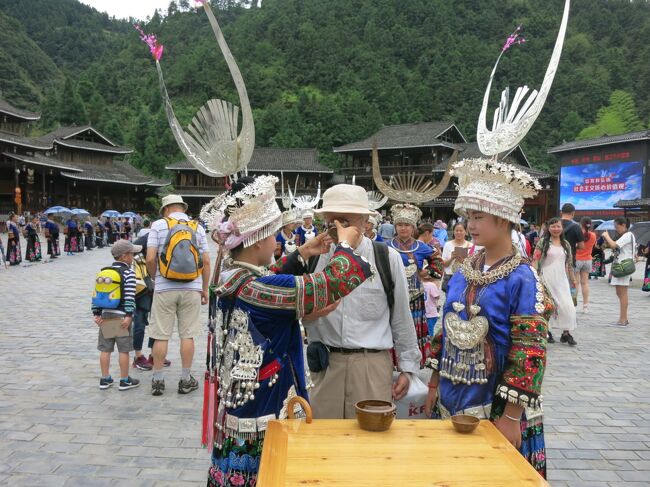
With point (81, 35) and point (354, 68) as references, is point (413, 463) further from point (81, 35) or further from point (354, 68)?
point (81, 35)

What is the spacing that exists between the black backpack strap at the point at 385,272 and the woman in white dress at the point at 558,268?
4.83 metres

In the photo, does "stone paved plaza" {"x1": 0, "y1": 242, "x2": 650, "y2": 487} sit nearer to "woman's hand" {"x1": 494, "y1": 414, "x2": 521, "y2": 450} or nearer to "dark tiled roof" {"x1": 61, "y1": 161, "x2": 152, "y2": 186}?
"woman's hand" {"x1": 494, "y1": 414, "x2": 521, "y2": 450}

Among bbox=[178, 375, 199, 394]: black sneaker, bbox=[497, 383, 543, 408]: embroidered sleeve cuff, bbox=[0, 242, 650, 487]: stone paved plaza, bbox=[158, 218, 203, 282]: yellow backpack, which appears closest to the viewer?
bbox=[497, 383, 543, 408]: embroidered sleeve cuff

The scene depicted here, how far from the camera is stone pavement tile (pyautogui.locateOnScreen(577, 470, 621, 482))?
3.75 meters

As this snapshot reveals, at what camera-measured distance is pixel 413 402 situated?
10.5ft

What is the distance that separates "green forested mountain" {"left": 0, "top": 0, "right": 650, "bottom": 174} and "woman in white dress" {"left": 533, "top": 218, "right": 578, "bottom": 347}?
5356cm

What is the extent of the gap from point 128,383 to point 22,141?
1493 inches

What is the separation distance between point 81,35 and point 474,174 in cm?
11872

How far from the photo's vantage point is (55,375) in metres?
6.06

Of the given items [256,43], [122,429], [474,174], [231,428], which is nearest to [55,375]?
[122,429]

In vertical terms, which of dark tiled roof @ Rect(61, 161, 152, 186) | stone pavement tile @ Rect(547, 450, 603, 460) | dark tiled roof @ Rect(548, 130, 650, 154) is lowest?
stone pavement tile @ Rect(547, 450, 603, 460)

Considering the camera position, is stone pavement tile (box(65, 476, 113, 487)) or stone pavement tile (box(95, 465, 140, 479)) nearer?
stone pavement tile (box(65, 476, 113, 487))

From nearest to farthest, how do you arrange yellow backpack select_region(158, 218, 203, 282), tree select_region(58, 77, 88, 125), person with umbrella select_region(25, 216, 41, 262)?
yellow backpack select_region(158, 218, 203, 282), person with umbrella select_region(25, 216, 41, 262), tree select_region(58, 77, 88, 125)

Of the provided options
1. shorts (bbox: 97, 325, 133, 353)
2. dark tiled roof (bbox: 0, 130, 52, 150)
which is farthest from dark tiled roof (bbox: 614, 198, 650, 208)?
dark tiled roof (bbox: 0, 130, 52, 150)
